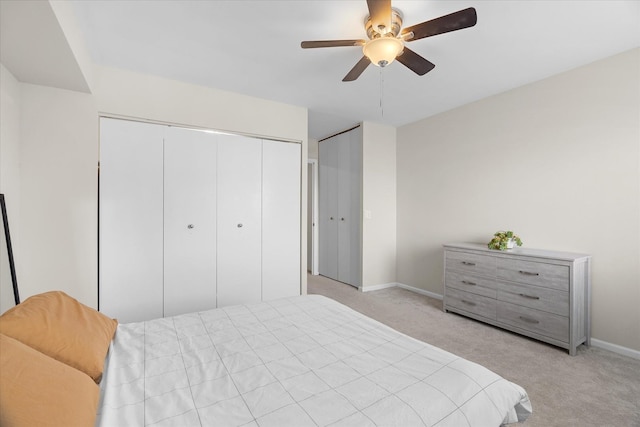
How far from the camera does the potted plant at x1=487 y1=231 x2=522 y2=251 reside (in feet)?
9.49

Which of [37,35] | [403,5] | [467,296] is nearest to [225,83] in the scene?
[37,35]

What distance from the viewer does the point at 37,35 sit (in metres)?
1.64

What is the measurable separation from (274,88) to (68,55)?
1715 mm

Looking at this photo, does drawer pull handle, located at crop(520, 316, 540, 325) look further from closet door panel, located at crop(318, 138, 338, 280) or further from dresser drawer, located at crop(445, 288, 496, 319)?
closet door panel, located at crop(318, 138, 338, 280)

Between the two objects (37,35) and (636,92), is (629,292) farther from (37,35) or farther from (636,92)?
(37,35)

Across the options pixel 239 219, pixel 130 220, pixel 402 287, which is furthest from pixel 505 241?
pixel 130 220

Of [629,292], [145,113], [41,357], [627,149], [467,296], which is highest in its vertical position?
[145,113]

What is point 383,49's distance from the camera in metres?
1.80

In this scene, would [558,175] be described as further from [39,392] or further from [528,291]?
[39,392]

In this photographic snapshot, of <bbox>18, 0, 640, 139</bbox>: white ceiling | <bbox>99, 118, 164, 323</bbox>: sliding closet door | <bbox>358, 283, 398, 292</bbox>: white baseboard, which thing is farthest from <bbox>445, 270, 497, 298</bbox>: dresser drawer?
<bbox>99, 118, 164, 323</bbox>: sliding closet door

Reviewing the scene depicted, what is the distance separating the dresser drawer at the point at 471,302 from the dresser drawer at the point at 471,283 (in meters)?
0.05

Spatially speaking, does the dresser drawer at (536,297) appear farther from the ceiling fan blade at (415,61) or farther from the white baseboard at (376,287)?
the ceiling fan blade at (415,61)

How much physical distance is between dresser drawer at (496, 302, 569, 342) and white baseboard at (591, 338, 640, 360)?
43 centimetres

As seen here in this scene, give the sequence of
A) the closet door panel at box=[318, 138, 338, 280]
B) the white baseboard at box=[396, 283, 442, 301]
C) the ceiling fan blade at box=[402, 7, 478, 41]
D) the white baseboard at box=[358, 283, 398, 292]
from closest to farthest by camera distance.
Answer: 1. the ceiling fan blade at box=[402, 7, 478, 41]
2. the white baseboard at box=[396, 283, 442, 301]
3. the white baseboard at box=[358, 283, 398, 292]
4. the closet door panel at box=[318, 138, 338, 280]
